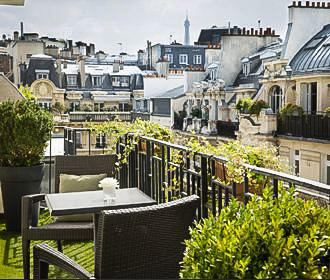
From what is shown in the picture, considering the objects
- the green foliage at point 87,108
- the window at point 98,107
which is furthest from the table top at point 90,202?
the window at point 98,107

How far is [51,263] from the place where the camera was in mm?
2506

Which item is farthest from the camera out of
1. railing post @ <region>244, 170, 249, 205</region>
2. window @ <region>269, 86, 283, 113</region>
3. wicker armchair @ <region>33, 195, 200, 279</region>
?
window @ <region>269, 86, 283, 113</region>

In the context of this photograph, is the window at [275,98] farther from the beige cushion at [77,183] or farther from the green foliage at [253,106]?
the beige cushion at [77,183]

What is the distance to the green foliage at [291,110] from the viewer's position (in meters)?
22.9

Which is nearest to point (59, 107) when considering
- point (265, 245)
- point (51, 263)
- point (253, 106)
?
point (253, 106)

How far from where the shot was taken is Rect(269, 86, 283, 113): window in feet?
81.5

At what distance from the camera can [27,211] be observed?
12.1 ft

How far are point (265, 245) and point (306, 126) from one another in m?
21.7

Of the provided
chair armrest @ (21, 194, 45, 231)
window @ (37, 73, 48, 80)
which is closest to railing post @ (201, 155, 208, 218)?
chair armrest @ (21, 194, 45, 231)

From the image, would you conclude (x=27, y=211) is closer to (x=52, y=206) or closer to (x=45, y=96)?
(x=52, y=206)

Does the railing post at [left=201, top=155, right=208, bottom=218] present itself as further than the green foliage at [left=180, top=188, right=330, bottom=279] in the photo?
Yes

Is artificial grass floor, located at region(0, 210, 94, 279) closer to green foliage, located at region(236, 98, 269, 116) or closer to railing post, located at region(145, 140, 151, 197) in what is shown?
railing post, located at region(145, 140, 151, 197)

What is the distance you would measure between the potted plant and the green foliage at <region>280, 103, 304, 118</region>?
18.9 meters

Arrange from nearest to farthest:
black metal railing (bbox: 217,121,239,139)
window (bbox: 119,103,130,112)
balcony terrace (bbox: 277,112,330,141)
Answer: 1. balcony terrace (bbox: 277,112,330,141)
2. black metal railing (bbox: 217,121,239,139)
3. window (bbox: 119,103,130,112)
